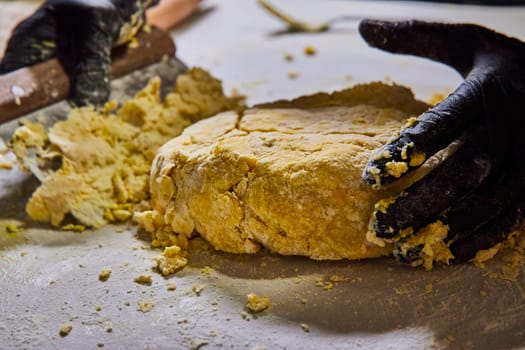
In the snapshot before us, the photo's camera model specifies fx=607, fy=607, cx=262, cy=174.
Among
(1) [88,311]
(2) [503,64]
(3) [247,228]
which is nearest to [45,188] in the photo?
(1) [88,311]

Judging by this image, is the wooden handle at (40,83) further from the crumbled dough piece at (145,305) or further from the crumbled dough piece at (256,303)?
the crumbled dough piece at (256,303)

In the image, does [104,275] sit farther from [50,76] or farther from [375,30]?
[375,30]

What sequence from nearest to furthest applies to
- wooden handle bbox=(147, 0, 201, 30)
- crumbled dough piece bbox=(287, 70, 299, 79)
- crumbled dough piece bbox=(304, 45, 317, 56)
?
crumbled dough piece bbox=(287, 70, 299, 79), crumbled dough piece bbox=(304, 45, 317, 56), wooden handle bbox=(147, 0, 201, 30)

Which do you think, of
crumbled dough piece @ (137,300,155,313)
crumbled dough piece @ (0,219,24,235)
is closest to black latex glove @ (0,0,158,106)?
crumbled dough piece @ (0,219,24,235)

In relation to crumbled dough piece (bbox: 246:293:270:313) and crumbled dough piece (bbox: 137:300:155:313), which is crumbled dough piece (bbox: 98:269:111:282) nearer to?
crumbled dough piece (bbox: 137:300:155:313)

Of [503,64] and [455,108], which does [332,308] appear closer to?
[455,108]

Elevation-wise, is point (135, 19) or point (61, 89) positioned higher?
point (135, 19)

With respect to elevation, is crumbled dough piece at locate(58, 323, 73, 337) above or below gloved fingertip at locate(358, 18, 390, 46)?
below
